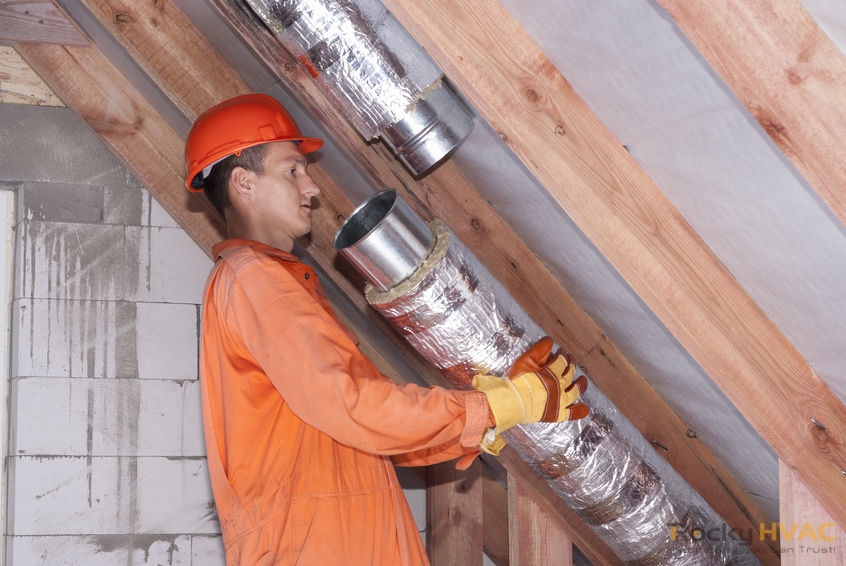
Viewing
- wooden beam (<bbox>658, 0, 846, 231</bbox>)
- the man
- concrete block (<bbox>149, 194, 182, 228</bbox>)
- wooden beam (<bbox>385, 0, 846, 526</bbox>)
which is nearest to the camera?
wooden beam (<bbox>658, 0, 846, 231</bbox>)

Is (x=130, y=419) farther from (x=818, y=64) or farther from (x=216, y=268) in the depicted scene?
(x=818, y=64)

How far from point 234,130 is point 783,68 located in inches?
45.9

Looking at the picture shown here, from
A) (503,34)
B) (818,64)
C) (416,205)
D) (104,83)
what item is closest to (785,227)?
(818,64)

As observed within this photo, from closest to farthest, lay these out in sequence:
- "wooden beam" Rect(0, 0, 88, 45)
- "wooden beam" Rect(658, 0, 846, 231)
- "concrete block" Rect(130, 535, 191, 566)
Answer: "wooden beam" Rect(658, 0, 846, 231)
"wooden beam" Rect(0, 0, 88, 45)
"concrete block" Rect(130, 535, 191, 566)

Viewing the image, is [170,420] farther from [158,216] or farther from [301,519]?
[301,519]

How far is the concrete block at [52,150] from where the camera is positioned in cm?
317

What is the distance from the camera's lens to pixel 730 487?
2.48 m

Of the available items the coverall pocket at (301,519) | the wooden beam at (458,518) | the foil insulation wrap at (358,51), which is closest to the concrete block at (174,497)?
the wooden beam at (458,518)

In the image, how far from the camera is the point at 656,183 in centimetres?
174

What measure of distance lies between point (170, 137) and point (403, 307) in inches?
56.3

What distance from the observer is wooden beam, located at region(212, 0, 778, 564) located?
215 cm

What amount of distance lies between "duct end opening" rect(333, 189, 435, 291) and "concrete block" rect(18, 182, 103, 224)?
1.55 meters

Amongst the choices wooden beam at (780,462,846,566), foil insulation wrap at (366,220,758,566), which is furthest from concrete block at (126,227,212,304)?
wooden beam at (780,462,846,566)

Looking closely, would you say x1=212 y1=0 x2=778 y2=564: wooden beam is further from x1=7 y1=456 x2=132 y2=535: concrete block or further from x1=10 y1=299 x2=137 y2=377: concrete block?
x1=7 y1=456 x2=132 y2=535: concrete block
